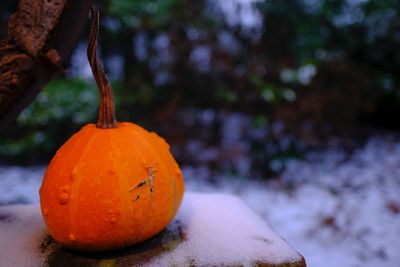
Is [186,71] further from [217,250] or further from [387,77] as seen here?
[387,77]

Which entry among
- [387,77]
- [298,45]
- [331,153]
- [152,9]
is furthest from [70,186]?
[387,77]

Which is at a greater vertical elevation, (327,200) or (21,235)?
(327,200)

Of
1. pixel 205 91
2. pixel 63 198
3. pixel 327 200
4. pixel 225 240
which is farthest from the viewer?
pixel 205 91

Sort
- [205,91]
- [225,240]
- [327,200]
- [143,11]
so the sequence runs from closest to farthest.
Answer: [225,240]
[327,200]
[205,91]
[143,11]

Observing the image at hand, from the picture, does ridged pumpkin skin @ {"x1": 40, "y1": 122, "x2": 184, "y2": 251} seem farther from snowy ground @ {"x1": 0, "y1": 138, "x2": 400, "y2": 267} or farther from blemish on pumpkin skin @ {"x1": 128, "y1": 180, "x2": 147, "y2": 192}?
snowy ground @ {"x1": 0, "y1": 138, "x2": 400, "y2": 267}

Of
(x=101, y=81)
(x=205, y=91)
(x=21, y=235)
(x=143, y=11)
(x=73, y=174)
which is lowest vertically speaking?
(x=21, y=235)

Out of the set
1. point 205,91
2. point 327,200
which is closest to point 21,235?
point 205,91

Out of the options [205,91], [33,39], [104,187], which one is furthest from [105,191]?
[205,91]

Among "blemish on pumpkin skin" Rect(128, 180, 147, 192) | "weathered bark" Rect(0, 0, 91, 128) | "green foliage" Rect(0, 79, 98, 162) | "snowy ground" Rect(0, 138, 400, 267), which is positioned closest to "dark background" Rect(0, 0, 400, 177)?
"green foliage" Rect(0, 79, 98, 162)

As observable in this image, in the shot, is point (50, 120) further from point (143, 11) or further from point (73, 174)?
point (73, 174)

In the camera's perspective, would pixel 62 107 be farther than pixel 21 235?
Yes
